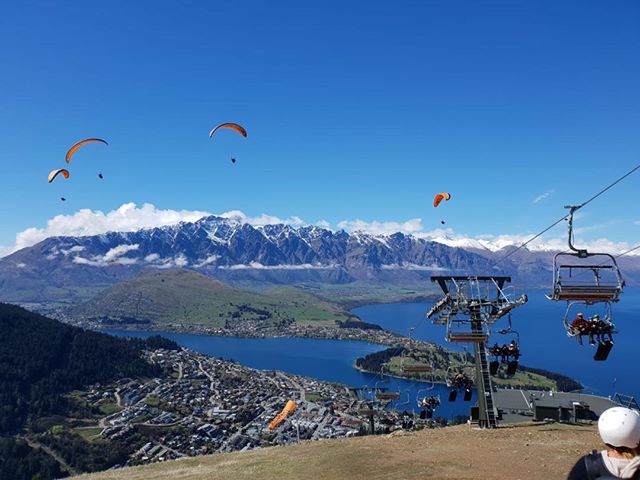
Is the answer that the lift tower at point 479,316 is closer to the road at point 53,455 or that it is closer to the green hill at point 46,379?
the road at point 53,455

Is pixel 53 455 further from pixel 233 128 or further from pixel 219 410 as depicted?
pixel 233 128

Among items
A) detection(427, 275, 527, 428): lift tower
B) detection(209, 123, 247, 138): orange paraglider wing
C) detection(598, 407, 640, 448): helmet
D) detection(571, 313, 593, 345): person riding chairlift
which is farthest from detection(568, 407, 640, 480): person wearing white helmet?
detection(209, 123, 247, 138): orange paraglider wing

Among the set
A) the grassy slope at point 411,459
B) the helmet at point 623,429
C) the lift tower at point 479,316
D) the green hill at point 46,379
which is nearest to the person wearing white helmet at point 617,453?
the helmet at point 623,429

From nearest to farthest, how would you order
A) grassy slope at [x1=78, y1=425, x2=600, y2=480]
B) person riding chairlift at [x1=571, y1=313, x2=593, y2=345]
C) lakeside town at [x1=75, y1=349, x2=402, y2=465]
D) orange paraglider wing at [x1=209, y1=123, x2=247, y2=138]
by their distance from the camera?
person riding chairlift at [x1=571, y1=313, x2=593, y2=345] < grassy slope at [x1=78, y1=425, x2=600, y2=480] < orange paraglider wing at [x1=209, y1=123, x2=247, y2=138] < lakeside town at [x1=75, y1=349, x2=402, y2=465]

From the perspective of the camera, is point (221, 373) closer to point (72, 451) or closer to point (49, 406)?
point (49, 406)

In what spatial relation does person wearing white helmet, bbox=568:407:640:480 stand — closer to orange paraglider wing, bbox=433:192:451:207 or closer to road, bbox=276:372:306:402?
orange paraglider wing, bbox=433:192:451:207

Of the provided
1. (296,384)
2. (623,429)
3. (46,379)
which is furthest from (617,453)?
(46,379)
